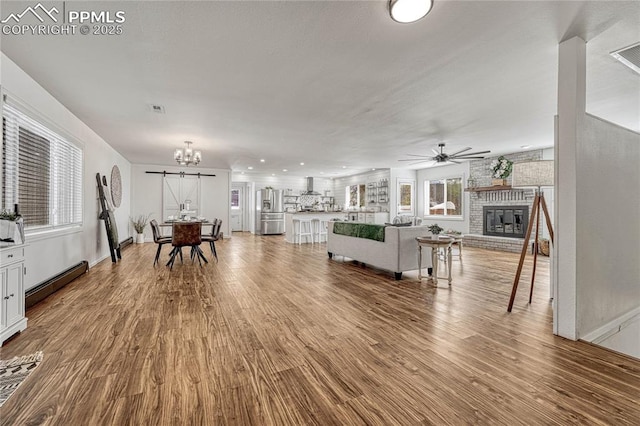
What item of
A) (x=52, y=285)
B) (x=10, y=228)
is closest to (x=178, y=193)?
(x=52, y=285)

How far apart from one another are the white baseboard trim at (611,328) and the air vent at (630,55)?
8.40 feet

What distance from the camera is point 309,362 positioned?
2.01m

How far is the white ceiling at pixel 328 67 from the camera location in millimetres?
2119

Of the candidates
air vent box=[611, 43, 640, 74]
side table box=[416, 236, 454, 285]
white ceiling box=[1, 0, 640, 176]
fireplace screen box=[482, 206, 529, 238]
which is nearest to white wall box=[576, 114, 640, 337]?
air vent box=[611, 43, 640, 74]

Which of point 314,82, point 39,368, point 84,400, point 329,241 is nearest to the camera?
point 84,400

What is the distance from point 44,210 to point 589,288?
19.9 feet

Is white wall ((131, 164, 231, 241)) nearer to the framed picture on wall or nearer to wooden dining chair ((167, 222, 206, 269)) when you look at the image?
wooden dining chair ((167, 222, 206, 269))

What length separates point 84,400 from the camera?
1.60 meters

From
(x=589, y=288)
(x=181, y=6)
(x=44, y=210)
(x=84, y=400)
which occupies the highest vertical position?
(x=181, y=6)

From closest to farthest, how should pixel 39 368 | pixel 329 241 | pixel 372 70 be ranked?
pixel 39 368
pixel 372 70
pixel 329 241

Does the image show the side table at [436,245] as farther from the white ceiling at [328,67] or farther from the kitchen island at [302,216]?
the kitchen island at [302,216]

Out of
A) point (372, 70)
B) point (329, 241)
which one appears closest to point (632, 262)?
point (372, 70)

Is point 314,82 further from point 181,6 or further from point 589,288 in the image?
point 589,288

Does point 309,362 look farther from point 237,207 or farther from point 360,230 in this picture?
point 237,207
